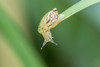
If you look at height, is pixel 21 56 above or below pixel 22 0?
below

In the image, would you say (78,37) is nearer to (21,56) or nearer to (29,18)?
(29,18)

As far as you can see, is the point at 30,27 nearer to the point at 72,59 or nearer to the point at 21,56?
the point at 72,59

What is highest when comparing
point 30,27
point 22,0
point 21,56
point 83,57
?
point 22,0

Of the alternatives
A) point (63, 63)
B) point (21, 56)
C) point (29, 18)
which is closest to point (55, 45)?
point (63, 63)

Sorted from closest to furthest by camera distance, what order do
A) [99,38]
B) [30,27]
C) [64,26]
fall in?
1. [99,38]
2. [64,26]
3. [30,27]

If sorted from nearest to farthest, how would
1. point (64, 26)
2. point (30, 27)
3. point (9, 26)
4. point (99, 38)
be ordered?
point (9, 26) < point (99, 38) < point (64, 26) < point (30, 27)

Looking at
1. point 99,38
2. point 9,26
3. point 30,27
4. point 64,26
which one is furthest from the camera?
point 30,27

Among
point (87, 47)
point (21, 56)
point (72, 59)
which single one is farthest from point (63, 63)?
point (21, 56)

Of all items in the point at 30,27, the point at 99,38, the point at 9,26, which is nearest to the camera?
the point at 9,26

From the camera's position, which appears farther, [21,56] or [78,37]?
[78,37]
